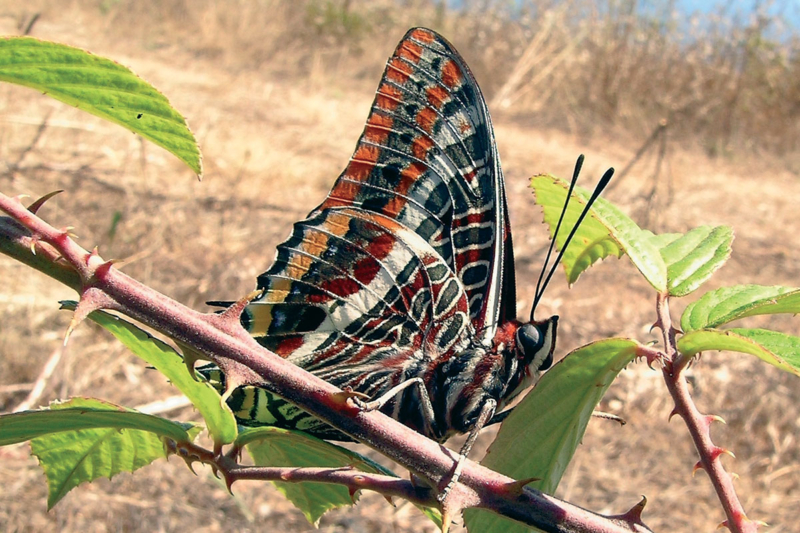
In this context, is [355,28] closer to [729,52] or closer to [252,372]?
[729,52]

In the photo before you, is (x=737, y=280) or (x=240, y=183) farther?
(x=240, y=183)

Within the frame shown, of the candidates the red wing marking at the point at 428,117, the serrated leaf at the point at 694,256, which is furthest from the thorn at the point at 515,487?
the red wing marking at the point at 428,117

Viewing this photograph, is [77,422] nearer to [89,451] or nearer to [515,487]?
[89,451]

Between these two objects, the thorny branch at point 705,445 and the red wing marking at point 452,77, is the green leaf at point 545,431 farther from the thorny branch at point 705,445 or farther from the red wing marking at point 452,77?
the red wing marking at point 452,77

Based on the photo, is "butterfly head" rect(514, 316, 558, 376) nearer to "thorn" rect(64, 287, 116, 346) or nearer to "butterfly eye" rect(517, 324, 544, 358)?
"butterfly eye" rect(517, 324, 544, 358)

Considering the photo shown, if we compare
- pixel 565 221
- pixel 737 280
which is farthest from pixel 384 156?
pixel 737 280

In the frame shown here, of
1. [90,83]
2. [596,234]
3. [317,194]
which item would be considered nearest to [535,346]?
[596,234]

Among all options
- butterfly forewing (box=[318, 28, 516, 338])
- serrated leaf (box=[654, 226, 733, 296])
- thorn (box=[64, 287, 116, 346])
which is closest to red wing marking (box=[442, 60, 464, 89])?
butterfly forewing (box=[318, 28, 516, 338])
